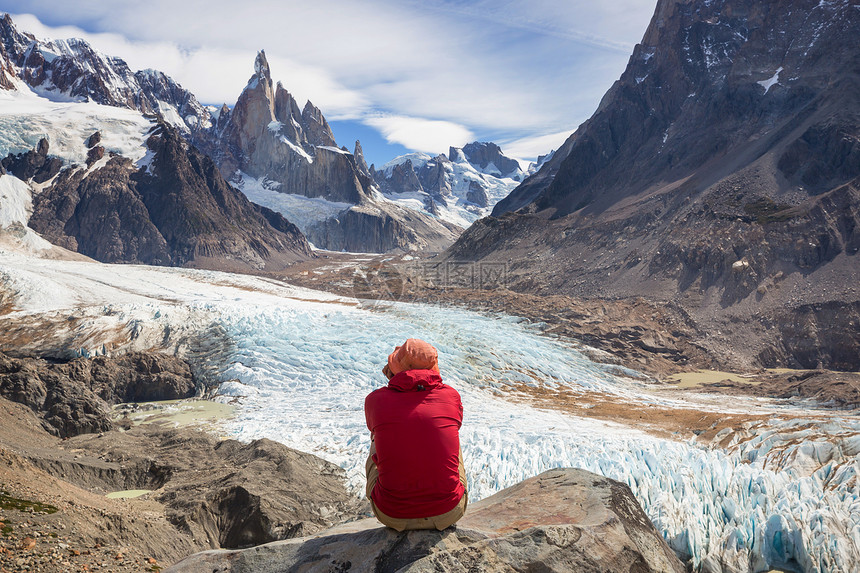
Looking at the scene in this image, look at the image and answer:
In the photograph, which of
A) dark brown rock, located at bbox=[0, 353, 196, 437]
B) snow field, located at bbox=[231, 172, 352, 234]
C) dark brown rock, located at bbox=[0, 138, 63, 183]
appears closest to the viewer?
dark brown rock, located at bbox=[0, 353, 196, 437]

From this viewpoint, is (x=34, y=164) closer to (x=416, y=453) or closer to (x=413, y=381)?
(x=413, y=381)

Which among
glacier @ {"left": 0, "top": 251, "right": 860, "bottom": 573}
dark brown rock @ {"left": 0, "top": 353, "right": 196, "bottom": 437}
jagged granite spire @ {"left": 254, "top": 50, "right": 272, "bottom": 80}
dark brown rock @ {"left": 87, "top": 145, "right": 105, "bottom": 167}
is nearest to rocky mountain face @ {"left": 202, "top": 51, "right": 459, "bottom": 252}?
jagged granite spire @ {"left": 254, "top": 50, "right": 272, "bottom": 80}

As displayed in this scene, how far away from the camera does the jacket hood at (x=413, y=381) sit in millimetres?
4102

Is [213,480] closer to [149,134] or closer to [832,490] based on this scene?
[832,490]

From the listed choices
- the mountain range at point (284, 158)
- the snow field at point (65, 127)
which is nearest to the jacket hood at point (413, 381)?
the snow field at point (65, 127)

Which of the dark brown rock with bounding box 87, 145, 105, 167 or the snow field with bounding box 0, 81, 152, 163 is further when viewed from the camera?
the dark brown rock with bounding box 87, 145, 105, 167

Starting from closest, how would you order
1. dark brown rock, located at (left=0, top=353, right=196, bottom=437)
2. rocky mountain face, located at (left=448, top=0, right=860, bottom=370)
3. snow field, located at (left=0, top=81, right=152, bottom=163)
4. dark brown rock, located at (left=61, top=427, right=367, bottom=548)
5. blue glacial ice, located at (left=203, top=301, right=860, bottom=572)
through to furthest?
blue glacial ice, located at (left=203, top=301, right=860, bottom=572) → dark brown rock, located at (left=61, top=427, right=367, bottom=548) → dark brown rock, located at (left=0, top=353, right=196, bottom=437) → rocky mountain face, located at (left=448, top=0, right=860, bottom=370) → snow field, located at (left=0, top=81, right=152, bottom=163)

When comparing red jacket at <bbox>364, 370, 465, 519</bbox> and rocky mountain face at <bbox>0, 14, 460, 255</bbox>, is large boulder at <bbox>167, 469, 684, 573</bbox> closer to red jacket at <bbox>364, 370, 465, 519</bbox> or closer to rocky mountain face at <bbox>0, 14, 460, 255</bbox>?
red jacket at <bbox>364, 370, 465, 519</bbox>

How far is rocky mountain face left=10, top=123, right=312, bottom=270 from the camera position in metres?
87.1

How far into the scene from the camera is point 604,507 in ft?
15.8

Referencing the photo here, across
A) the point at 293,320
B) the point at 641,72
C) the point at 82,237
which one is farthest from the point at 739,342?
the point at 82,237

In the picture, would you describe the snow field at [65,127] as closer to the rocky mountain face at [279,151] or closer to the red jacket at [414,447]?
the rocky mountain face at [279,151]

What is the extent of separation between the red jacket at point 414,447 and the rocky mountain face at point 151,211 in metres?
97.9

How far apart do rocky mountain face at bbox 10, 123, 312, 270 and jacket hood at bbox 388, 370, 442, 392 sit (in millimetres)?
97936
